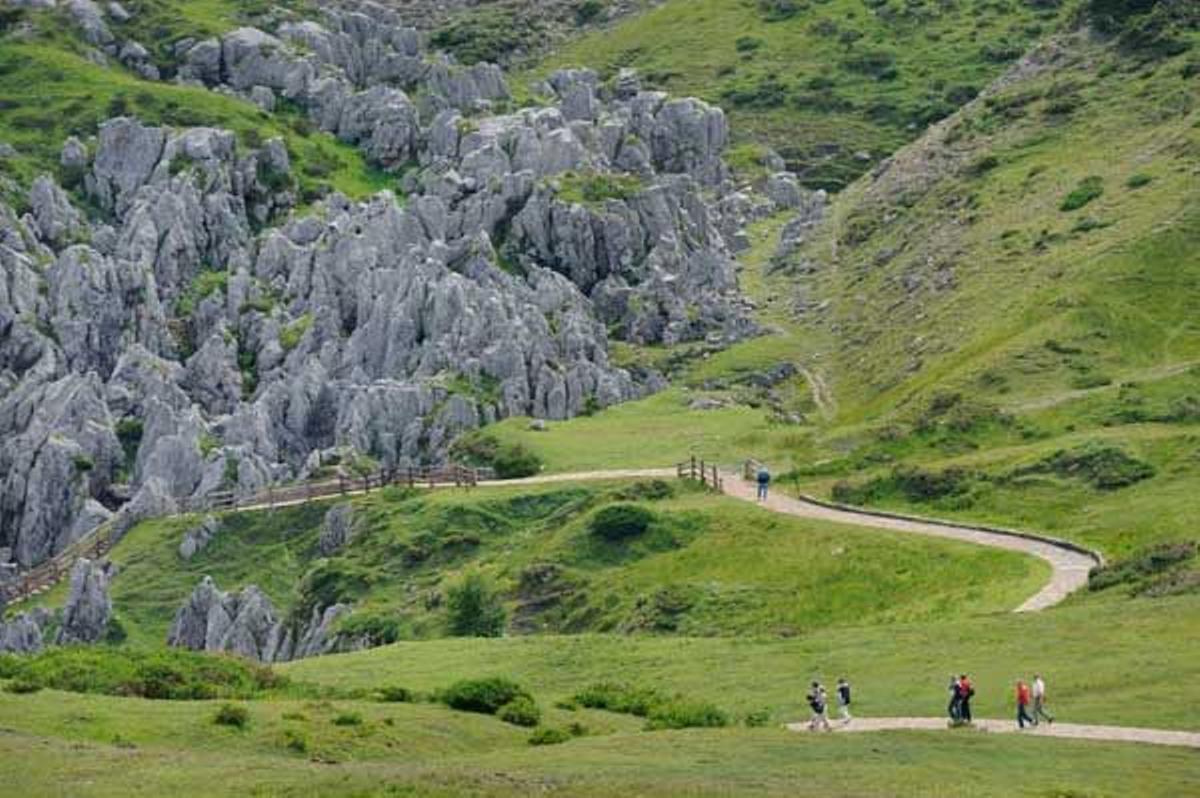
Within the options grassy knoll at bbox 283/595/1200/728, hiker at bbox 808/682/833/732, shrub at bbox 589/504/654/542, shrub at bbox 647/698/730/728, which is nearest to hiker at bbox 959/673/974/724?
grassy knoll at bbox 283/595/1200/728

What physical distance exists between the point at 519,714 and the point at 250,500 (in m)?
67.8

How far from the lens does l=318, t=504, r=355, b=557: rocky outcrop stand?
112 metres

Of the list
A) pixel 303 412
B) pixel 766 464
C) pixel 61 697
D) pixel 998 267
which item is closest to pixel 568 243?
pixel 303 412

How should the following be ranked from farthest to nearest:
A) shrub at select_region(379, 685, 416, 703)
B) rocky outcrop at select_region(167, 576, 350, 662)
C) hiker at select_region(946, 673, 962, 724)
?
1. rocky outcrop at select_region(167, 576, 350, 662)
2. shrub at select_region(379, 685, 416, 703)
3. hiker at select_region(946, 673, 962, 724)

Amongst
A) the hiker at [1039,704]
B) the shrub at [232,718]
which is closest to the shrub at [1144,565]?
the hiker at [1039,704]

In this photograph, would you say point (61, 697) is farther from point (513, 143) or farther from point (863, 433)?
point (513, 143)

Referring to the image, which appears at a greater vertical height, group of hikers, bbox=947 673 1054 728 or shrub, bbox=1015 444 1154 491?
shrub, bbox=1015 444 1154 491

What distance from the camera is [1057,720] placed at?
5594 cm

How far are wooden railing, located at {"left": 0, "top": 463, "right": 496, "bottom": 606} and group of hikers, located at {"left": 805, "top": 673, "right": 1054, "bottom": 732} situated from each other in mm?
57810

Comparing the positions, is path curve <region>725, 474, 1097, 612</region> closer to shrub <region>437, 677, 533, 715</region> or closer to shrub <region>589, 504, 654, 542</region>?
shrub <region>589, 504, 654, 542</region>

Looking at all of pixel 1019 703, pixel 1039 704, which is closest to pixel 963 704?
pixel 1019 703

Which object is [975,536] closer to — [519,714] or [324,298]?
[519,714]

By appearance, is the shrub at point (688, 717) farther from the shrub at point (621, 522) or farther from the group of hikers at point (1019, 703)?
the shrub at point (621, 522)

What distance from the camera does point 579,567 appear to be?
95.4 m
